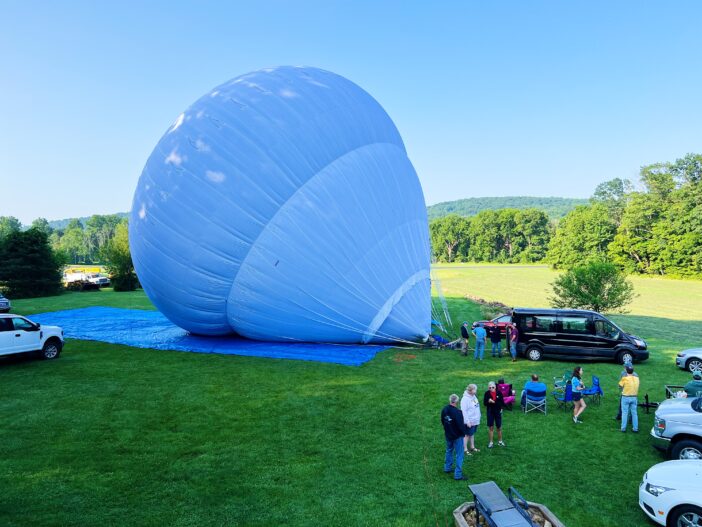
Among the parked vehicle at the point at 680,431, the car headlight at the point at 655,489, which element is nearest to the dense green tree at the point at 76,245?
the parked vehicle at the point at 680,431

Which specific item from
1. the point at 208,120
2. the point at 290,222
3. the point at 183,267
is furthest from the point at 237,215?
the point at 208,120

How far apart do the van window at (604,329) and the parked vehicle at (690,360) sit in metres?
1.89

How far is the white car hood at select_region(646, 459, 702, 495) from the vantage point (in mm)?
5490

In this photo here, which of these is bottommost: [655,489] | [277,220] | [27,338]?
[655,489]

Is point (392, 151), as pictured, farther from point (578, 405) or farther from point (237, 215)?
point (578, 405)

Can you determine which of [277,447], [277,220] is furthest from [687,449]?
[277,220]

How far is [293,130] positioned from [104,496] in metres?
11.2

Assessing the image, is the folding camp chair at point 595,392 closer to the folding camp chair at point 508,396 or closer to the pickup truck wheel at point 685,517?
the folding camp chair at point 508,396

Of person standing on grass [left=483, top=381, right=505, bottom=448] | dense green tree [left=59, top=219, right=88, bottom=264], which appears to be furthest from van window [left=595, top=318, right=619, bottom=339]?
dense green tree [left=59, top=219, right=88, bottom=264]

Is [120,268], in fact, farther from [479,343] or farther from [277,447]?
[277,447]

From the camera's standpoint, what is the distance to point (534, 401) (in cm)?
986

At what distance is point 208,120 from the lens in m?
14.2

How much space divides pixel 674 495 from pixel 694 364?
34.1 ft

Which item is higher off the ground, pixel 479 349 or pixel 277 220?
pixel 277 220
